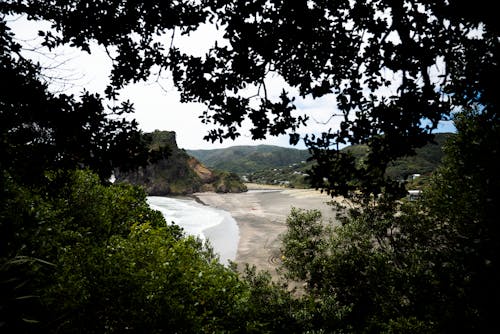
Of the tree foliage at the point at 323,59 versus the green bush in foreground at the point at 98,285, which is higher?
the tree foliage at the point at 323,59

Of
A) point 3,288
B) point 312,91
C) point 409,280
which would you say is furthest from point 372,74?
point 409,280

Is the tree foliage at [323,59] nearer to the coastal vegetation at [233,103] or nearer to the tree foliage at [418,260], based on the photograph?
the coastal vegetation at [233,103]

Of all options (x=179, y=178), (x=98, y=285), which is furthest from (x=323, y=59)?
(x=179, y=178)

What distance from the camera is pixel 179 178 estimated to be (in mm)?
120750

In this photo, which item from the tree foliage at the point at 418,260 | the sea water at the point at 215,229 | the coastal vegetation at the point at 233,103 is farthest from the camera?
the sea water at the point at 215,229

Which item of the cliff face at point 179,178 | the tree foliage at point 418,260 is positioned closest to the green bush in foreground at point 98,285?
the tree foliage at point 418,260

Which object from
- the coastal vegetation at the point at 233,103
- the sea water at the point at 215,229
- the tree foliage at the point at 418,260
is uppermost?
the coastal vegetation at the point at 233,103

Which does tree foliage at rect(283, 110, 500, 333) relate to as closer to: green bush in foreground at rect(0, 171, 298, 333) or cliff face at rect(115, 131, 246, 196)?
green bush in foreground at rect(0, 171, 298, 333)

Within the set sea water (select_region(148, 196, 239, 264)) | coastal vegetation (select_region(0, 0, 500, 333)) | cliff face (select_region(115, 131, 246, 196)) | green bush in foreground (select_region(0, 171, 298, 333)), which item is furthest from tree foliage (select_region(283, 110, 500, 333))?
cliff face (select_region(115, 131, 246, 196))

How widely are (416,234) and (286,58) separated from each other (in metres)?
16.4

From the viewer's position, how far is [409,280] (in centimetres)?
1192

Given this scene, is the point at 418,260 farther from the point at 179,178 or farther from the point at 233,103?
the point at 179,178

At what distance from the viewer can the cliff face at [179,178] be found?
374ft

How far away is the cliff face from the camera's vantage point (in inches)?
4483
